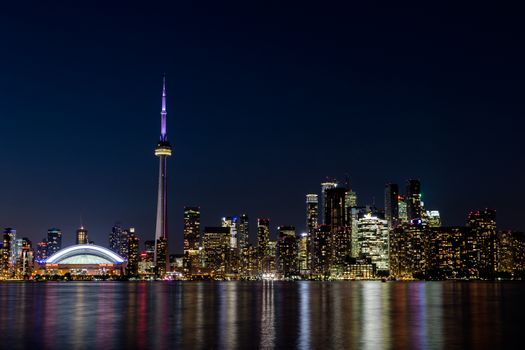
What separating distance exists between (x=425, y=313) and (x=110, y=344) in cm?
4323

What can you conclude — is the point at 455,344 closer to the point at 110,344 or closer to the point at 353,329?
the point at 353,329

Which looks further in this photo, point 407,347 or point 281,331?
point 281,331

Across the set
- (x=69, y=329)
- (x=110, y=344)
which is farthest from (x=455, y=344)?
(x=69, y=329)

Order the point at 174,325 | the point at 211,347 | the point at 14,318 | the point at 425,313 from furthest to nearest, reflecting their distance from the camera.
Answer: the point at 425,313
the point at 14,318
the point at 174,325
the point at 211,347

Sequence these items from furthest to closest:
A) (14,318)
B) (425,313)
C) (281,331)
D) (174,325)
Result: (425,313), (14,318), (174,325), (281,331)

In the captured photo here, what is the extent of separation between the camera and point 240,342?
48.0m

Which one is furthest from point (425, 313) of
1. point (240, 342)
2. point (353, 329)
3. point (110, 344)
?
point (110, 344)

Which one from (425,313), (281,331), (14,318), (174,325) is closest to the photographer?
(281,331)

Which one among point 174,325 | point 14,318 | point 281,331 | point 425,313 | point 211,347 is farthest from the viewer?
point 425,313

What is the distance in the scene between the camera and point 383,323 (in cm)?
6400

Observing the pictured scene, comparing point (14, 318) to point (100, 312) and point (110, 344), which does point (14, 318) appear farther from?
point (110, 344)

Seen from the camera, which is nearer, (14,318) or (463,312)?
(14,318)

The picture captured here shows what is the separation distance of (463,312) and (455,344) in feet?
114

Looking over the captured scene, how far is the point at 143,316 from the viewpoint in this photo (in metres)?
73.4
